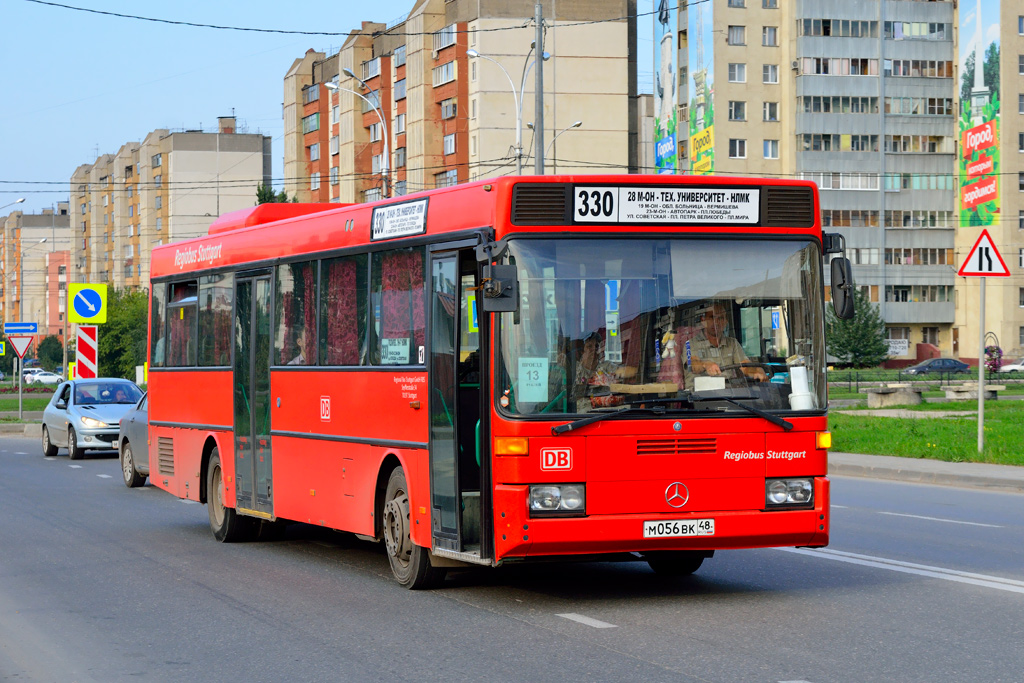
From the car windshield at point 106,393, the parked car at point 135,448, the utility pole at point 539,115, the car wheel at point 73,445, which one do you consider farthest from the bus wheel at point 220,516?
the utility pole at point 539,115

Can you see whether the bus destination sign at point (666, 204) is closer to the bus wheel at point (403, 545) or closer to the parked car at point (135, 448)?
the bus wheel at point (403, 545)

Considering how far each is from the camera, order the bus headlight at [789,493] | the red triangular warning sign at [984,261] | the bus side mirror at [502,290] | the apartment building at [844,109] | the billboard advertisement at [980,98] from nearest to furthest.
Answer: the bus side mirror at [502,290] < the bus headlight at [789,493] < the red triangular warning sign at [984,261] < the billboard advertisement at [980,98] < the apartment building at [844,109]

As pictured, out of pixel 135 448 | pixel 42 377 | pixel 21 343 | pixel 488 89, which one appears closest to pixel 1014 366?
pixel 488 89

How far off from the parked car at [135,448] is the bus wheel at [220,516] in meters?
6.42

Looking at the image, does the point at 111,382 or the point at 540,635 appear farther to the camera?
the point at 111,382

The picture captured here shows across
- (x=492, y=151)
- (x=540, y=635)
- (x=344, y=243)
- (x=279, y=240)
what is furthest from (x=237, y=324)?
(x=492, y=151)

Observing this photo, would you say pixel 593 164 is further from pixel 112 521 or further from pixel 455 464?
pixel 455 464

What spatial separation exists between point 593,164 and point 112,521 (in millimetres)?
66669

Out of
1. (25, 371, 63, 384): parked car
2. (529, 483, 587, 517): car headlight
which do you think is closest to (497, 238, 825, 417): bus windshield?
(529, 483, 587, 517): car headlight

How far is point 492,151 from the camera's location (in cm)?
7962

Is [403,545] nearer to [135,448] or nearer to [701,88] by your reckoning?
[135,448]

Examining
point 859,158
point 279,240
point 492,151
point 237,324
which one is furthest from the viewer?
point 859,158

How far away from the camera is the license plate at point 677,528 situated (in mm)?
8906

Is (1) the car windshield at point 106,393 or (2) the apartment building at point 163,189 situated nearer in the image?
(1) the car windshield at point 106,393
